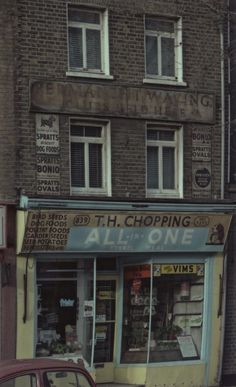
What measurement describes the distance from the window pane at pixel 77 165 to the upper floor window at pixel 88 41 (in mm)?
1463

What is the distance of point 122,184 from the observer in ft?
45.3

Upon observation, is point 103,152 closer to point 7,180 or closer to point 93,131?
point 93,131

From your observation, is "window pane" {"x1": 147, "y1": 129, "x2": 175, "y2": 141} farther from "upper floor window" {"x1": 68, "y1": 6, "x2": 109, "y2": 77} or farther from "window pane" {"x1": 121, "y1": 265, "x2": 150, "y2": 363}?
"window pane" {"x1": 121, "y1": 265, "x2": 150, "y2": 363}

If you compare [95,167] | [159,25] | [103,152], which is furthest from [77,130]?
[159,25]

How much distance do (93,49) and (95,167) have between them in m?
2.38

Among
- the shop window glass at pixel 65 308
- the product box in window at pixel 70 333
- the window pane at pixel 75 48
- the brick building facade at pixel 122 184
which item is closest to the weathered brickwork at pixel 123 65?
the brick building facade at pixel 122 184

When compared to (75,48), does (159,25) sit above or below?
above

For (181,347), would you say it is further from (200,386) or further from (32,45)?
(32,45)

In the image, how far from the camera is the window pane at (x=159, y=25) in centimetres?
1448

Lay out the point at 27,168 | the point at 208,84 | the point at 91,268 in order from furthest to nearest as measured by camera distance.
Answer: the point at 208,84, the point at 91,268, the point at 27,168

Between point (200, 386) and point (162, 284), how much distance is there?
217cm

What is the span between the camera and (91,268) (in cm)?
1378

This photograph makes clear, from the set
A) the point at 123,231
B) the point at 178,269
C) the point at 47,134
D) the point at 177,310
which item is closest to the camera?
the point at 47,134

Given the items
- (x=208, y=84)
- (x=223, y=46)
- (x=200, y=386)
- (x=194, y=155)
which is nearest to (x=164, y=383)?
(x=200, y=386)
